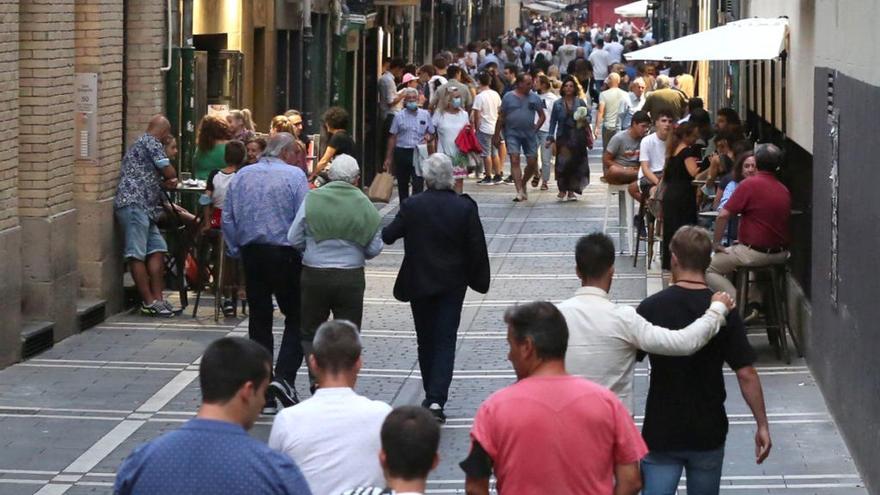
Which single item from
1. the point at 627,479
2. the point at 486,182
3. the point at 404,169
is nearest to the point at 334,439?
the point at 627,479

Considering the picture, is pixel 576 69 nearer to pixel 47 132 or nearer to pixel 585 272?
pixel 47 132

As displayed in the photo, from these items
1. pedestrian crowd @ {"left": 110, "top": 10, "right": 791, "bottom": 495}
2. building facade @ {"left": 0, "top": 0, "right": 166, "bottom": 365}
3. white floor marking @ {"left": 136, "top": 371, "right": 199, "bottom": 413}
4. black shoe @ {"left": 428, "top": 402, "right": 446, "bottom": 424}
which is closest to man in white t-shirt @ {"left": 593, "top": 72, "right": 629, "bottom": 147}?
pedestrian crowd @ {"left": 110, "top": 10, "right": 791, "bottom": 495}

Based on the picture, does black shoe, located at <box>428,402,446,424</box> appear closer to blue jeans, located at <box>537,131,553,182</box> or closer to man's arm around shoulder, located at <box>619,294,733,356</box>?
man's arm around shoulder, located at <box>619,294,733,356</box>

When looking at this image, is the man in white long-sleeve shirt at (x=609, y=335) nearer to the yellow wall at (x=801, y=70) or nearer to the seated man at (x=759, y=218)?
the yellow wall at (x=801, y=70)

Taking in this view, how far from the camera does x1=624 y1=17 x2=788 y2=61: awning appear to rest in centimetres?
1678

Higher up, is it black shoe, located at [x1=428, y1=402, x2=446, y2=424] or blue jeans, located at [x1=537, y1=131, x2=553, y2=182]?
blue jeans, located at [x1=537, y1=131, x2=553, y2=182]

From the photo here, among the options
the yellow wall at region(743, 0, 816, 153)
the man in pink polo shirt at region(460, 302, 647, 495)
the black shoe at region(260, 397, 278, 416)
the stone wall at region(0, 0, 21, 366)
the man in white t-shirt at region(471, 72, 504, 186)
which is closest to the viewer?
the man in pink polo shirt at region(460, 302, 647, 495)

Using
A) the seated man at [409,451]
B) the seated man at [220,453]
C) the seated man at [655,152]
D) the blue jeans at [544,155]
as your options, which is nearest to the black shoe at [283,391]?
the seated man at [409,451]

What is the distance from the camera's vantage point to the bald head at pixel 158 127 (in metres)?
16.6

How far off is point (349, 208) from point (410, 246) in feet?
1.46

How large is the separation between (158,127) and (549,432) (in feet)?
36.0

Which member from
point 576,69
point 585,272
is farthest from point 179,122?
point 576,69

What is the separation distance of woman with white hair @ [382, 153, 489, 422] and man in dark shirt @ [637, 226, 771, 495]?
167 inches

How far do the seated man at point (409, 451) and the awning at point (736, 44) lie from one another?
38.0ft
